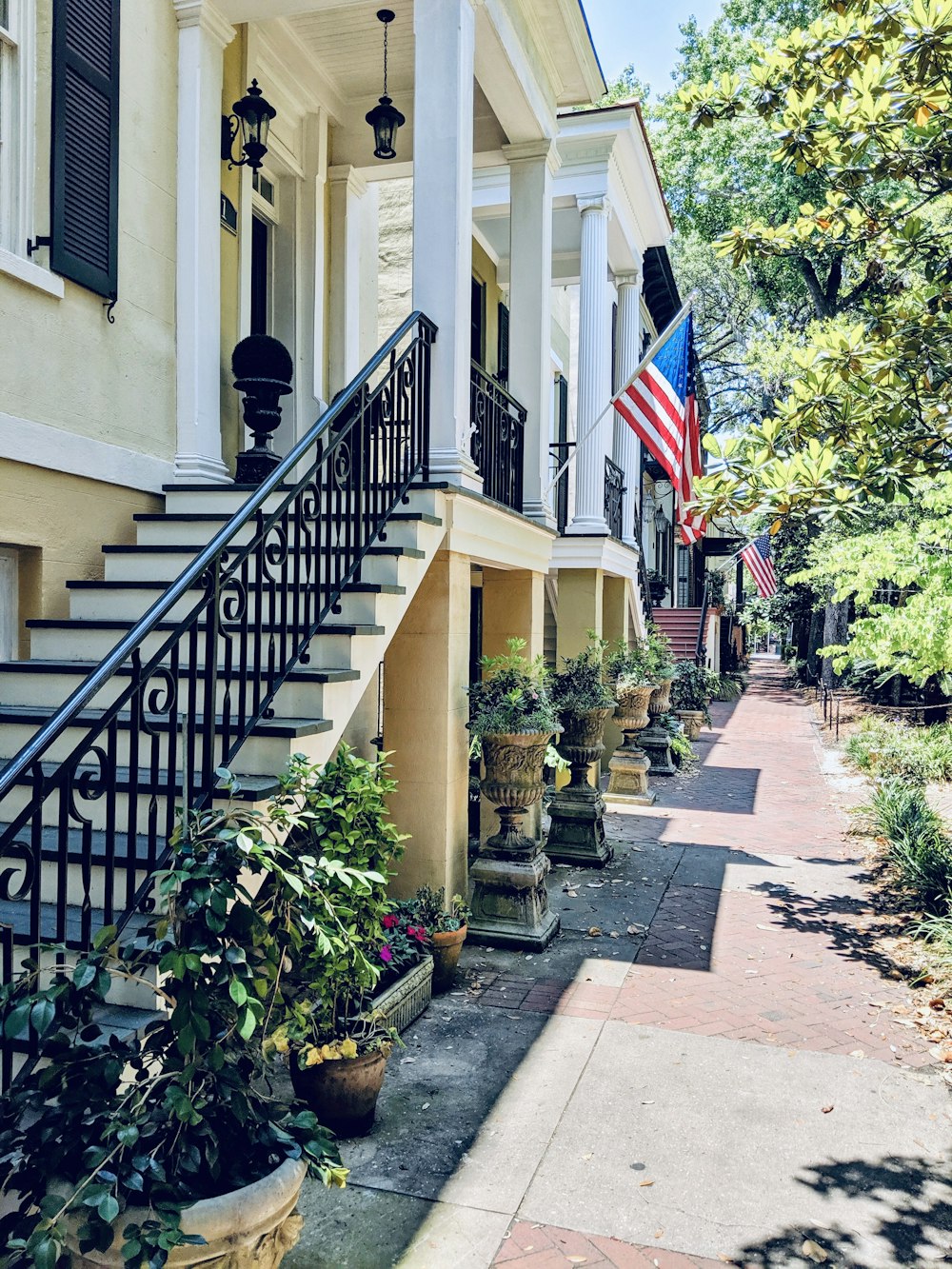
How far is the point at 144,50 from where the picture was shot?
5469 millimetres

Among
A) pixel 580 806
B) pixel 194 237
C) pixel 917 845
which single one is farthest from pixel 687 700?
pixel 194 237

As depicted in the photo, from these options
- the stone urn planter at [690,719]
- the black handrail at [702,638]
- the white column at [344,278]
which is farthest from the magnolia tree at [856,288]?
the black handrail at [702,638]

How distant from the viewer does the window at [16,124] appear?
4594 millimetres

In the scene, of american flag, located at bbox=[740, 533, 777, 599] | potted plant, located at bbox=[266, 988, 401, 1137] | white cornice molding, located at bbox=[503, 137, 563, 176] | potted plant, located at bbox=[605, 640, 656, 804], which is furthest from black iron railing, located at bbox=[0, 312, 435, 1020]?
american flag, located at bbox=[740, 533, 777, 599]

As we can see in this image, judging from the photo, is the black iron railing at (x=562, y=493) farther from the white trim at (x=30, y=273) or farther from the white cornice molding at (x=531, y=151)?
the white trim at (x=30, y=273)

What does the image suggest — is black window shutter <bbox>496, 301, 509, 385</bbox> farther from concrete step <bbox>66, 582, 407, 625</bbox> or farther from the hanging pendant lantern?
concrete step <bbox>66, 582, 407, 625</bbox>

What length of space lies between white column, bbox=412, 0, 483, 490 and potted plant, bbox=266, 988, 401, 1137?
3.14 m

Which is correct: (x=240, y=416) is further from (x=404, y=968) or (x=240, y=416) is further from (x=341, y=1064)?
(x=341, y=1064)

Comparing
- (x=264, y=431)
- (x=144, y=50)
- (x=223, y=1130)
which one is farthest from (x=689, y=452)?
(x=223, y=1130)

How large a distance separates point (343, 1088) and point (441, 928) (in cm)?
172

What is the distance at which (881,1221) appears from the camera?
3.33 metres

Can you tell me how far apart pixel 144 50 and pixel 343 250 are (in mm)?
2772

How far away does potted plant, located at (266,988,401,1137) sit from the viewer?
3686 millimetres

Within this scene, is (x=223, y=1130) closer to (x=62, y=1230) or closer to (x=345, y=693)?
(x=62, y=1230)
